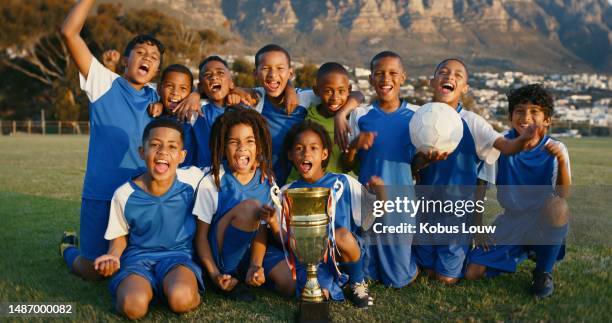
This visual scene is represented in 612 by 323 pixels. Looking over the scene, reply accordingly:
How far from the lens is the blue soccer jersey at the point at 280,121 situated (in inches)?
158

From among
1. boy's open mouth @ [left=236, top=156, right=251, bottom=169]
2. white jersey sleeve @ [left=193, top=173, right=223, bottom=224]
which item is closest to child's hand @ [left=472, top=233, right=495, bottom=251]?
boy's open mouth @ [left=236, top=156, right=251, bottom=169]

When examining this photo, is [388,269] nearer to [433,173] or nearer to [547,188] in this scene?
[433,173]

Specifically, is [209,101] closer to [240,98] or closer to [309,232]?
[240,98]

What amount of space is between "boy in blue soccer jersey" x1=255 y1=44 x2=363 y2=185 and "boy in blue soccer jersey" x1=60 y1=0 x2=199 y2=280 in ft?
1.66

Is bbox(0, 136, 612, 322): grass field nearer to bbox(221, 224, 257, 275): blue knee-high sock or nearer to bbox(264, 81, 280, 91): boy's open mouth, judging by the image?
bbox(221, 224, 257, 275): blue knee-high sock

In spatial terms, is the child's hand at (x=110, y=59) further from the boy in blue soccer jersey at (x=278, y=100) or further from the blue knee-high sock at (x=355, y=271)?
the blue knee-high sock at (x=355, y=271)

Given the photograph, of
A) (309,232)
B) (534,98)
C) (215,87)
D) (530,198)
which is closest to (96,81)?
(215,87)

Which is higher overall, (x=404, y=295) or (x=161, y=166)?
(x=161, y=166)

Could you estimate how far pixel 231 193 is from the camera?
11.7ft

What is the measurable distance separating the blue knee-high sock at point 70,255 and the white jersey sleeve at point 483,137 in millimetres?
2914

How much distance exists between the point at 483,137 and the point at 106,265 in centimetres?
245

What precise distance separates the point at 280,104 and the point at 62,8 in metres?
38.9

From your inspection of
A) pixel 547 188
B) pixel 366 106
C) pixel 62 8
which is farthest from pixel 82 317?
pixel 62 8

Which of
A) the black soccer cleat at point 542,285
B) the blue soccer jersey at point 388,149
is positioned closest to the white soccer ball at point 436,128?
the blue soccer jersey at point 388,149
